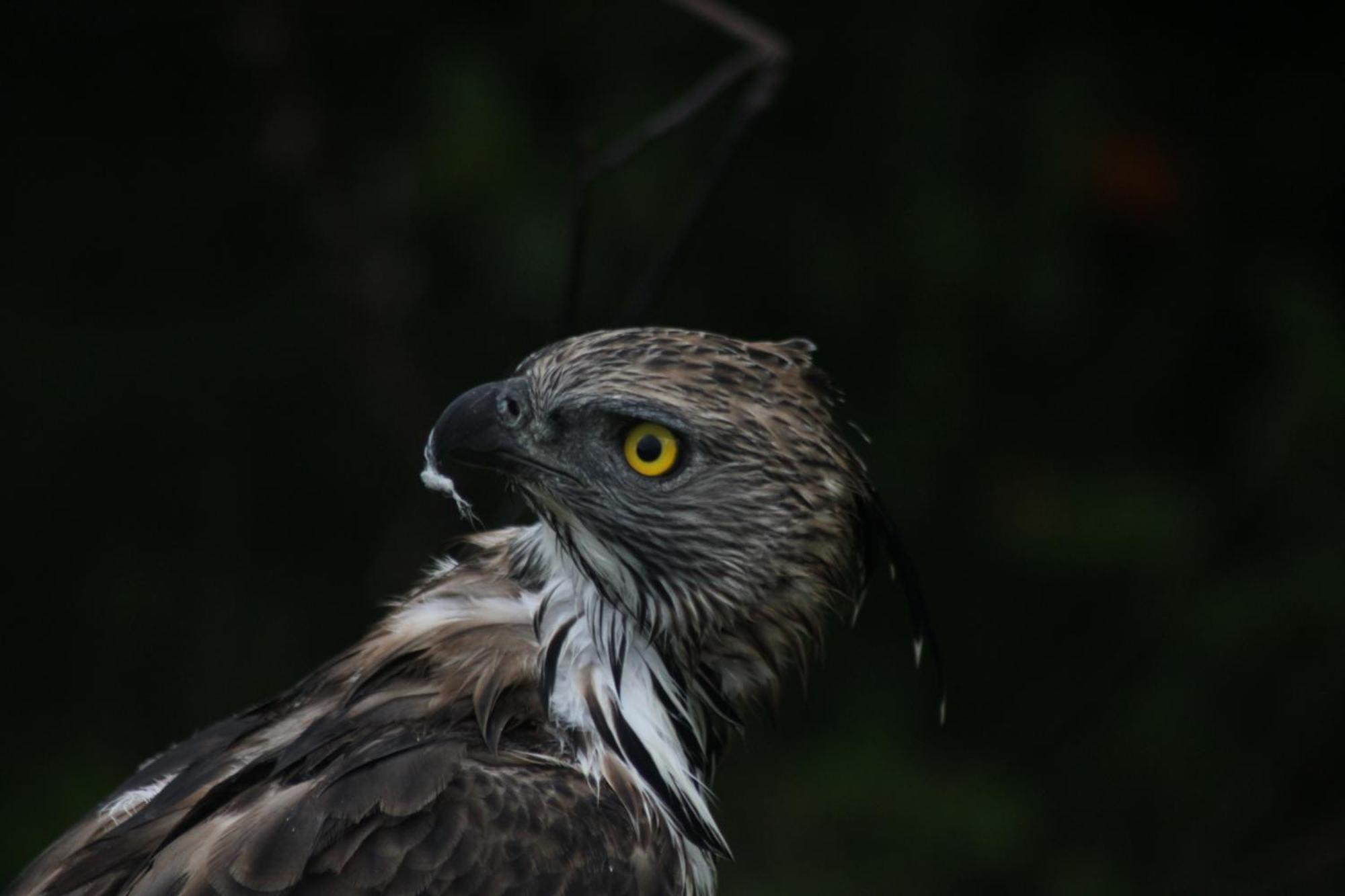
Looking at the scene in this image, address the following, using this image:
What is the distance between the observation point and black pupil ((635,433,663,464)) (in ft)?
8.20

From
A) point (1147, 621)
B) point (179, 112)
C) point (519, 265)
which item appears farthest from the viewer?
point (179, 112)

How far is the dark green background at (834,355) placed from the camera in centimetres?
449

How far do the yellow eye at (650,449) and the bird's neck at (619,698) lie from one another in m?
0.14

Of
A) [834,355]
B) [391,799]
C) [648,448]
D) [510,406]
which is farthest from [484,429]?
[834,355]

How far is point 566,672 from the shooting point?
2578 mm

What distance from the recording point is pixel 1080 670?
4988mm

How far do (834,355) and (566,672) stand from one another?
2394mm

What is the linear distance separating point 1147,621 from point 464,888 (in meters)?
3.04

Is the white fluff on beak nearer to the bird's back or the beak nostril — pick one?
the beak nostril

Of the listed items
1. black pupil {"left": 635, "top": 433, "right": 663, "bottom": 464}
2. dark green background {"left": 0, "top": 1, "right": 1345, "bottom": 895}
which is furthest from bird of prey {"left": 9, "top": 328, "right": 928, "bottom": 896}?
dark green background {"left": 0, "top": 1, "right": 1345, "bottom": 895}

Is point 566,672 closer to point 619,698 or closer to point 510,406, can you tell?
point 619,698

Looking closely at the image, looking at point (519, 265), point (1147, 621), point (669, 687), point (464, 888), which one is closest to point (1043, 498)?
point (1147, 621)

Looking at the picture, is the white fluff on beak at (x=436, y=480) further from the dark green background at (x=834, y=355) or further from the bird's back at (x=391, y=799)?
the dark green background at (x=834, y=355)

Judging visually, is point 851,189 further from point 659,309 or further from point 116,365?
point 116,365
